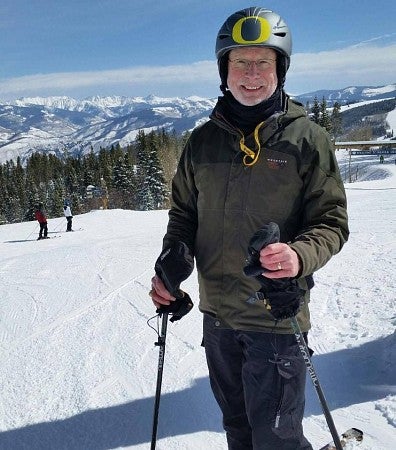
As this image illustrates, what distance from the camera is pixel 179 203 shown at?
2.66 metres

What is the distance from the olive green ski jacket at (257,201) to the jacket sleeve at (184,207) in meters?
0.01

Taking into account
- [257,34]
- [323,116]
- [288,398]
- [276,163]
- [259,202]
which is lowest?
[288,398]

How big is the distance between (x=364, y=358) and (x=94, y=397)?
2.77 m

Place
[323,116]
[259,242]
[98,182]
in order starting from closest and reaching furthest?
1. [259,242]
2. [323,116]
3. [98,182]

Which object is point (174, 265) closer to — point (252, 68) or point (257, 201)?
point (257, 201)

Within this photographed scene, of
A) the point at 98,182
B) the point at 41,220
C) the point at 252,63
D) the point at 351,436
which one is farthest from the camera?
the point at 98,182

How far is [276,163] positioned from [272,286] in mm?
616

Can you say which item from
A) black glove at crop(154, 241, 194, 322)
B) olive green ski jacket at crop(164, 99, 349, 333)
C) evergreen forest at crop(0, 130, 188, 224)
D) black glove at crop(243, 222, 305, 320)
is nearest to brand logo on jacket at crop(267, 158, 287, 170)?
olive green ski jacket at crop(164, 99, 349, 333)

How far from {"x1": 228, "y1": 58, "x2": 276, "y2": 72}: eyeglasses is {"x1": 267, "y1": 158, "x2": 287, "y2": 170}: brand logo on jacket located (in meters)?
0.49

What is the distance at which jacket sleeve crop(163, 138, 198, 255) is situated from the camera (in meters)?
2.56

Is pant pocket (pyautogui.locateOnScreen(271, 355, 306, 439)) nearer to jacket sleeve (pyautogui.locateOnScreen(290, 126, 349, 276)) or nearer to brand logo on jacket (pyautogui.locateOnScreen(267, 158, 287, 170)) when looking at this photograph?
jacket sleeve (pyautogui.locateOnScreen(290, 126, 349, 276))

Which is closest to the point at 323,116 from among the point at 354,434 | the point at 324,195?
the point at 354,434

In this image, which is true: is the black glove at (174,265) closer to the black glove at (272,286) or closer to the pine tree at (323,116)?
the black glove at (272,286)

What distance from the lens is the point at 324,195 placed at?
2090 mm
